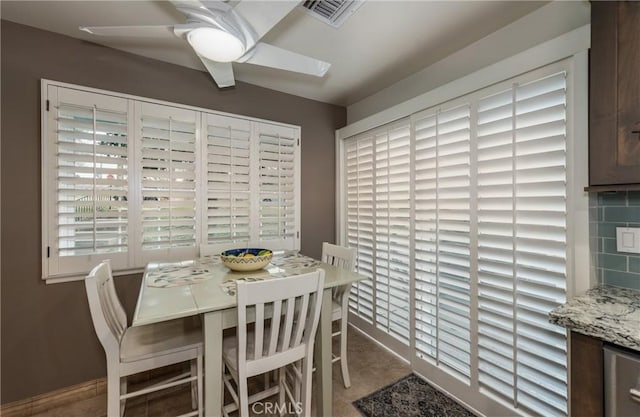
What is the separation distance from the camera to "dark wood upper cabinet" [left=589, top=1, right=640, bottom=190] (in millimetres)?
1026

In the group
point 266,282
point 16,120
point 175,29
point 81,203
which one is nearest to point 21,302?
point 81,203

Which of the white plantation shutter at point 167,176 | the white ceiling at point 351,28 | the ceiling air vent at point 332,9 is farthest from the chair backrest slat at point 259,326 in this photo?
the ceiling air vent at point 332,9

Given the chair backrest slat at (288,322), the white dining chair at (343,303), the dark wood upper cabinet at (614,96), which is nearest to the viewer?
the dark wood upper cabinet at (614,96)

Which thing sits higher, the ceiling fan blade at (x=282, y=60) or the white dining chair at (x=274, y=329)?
the ceiling fan blade at (x=282, y=60)

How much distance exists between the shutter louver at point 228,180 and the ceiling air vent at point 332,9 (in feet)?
3.78

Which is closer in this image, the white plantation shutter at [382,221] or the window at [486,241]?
the window at [486,241]


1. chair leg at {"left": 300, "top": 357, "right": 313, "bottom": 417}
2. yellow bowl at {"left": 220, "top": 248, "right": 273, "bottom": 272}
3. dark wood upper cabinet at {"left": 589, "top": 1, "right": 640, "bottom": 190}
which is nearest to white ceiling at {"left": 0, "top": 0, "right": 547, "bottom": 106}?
dark wood upper cabinet at {"left": 589, "top": 1, "right": 640, "bottom": 190}

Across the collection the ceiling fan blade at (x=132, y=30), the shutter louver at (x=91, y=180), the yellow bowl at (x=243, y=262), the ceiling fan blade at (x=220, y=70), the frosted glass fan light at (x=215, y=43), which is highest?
the ceiling fan blade at (x=220, y=70)

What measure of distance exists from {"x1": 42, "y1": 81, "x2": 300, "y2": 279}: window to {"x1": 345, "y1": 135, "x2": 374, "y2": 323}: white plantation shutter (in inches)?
28.6

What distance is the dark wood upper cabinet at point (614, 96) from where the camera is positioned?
1.03 metres

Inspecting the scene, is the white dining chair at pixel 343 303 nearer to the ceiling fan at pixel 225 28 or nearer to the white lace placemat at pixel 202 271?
the white lace placemat at pixel 202 271

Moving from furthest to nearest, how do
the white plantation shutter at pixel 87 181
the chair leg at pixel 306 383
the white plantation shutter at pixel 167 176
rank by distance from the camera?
1. the white plantation shutter at pixel 167 176
2. the white plantation shutter at pixel 87 181
3. the chair leg at pixel 306 383

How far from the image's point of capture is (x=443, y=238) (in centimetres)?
184

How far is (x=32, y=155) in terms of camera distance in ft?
5.68
